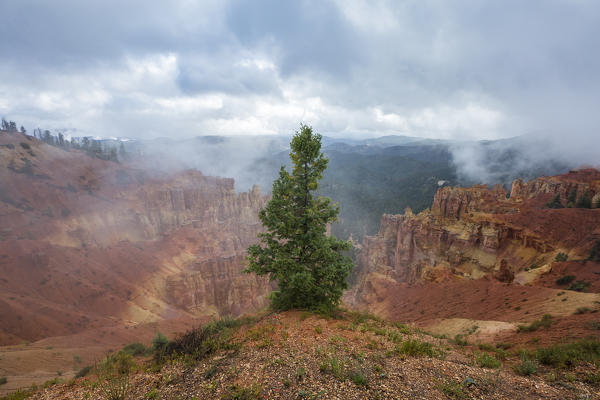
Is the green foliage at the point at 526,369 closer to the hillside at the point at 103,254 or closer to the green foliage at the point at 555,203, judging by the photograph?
the hillside at the point at 103,254

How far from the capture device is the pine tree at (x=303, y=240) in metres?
10.3

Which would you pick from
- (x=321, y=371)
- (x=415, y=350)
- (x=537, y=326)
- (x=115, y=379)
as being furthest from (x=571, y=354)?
(x=115, y=379)

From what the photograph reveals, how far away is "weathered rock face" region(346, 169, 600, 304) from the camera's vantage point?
2788 centimetres

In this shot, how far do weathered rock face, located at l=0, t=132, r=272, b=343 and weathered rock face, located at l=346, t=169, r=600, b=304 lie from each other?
27.5 meters

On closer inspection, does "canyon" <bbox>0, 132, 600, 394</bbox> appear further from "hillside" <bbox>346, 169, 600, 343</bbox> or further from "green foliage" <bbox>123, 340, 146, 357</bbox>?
"green foliage" <bbox>123, 340, 146, 357</bbox>

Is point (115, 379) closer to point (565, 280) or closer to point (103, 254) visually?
point (565, 280)

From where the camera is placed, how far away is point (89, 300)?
33.9 m

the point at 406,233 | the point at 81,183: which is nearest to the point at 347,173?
the point at 406,233

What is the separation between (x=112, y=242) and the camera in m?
51.6

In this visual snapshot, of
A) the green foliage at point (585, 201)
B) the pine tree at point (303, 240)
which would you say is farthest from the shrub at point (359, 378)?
the green foliage at point (585, 201)

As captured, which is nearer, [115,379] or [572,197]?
[115,379]

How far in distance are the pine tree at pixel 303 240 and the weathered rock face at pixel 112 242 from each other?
1173 inches

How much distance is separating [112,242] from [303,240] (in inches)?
2238

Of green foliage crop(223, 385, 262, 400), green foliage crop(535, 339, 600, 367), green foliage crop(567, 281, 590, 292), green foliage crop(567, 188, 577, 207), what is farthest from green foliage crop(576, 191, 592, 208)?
green foliage crop(223, 385, 262, 400)
